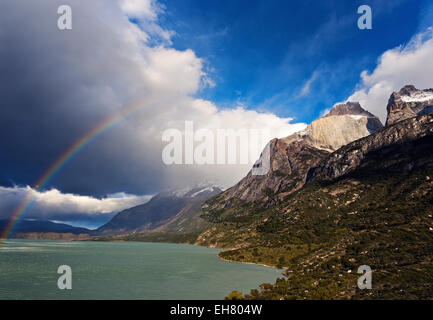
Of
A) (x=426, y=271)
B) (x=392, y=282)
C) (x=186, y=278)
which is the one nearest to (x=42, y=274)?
(x=186, y=278)
